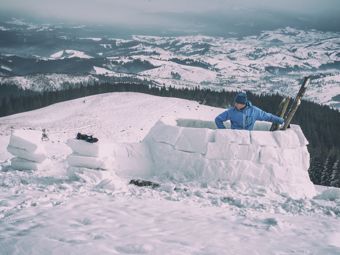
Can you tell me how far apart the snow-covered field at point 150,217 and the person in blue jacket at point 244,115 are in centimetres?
196

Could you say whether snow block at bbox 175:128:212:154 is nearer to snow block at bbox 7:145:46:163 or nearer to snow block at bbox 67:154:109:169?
snow block at bbox 67:154:109:169

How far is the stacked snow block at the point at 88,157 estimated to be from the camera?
30.5 feet

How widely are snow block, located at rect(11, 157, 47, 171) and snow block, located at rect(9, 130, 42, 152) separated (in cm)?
34

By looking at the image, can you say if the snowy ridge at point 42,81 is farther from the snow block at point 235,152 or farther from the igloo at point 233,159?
the snow block at point 235,152

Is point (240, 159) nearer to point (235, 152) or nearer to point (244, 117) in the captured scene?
point (235, 152)

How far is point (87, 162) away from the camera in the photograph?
9.28m

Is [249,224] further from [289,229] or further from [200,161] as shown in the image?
[200,161]

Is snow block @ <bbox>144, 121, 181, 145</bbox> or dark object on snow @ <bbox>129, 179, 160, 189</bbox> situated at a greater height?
snow block @ <bbox>144, 121, 181, 145</bbox>

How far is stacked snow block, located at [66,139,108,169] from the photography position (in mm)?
9281

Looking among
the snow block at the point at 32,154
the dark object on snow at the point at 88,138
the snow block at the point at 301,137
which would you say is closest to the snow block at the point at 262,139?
the snow block at the point at 301,137

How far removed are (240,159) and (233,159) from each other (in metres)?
0.15

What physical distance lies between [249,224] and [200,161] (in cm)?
348

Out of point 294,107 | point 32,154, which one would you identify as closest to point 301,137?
point 294,107

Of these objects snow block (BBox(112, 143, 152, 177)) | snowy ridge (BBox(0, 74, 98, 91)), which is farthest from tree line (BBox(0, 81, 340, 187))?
snowy ridge (BBox(0, 74, 98, 91))
